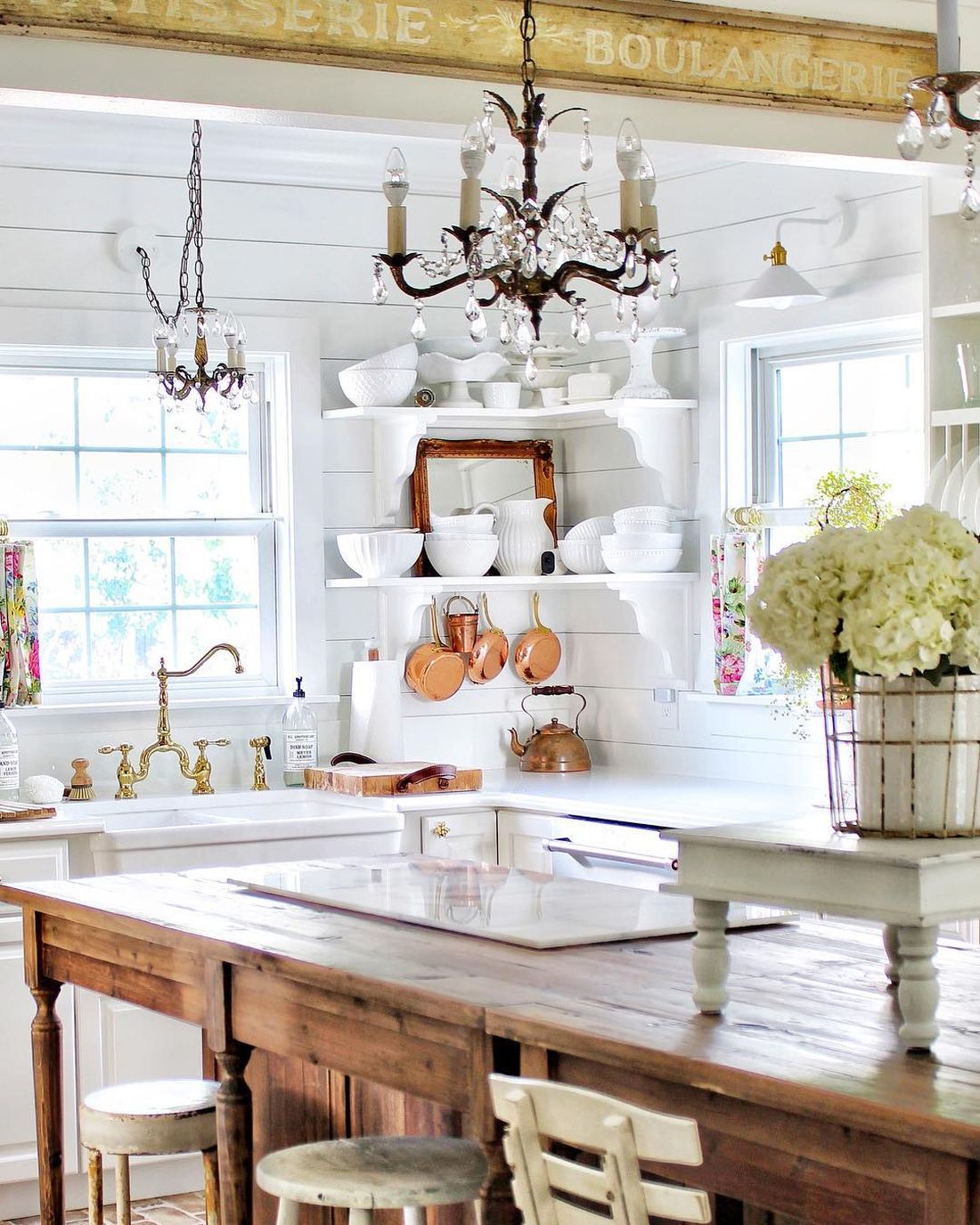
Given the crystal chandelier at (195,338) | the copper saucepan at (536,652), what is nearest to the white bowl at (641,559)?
the copper saucepan at (536,652)

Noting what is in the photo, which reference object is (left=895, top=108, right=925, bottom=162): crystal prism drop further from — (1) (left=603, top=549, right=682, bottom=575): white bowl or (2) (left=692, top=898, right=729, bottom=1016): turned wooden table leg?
(1) (left=603, top=549, right=682, bottom=575): white bowl

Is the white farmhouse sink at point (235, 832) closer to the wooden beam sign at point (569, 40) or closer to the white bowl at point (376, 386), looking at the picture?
the white bowl at point (376, 386)

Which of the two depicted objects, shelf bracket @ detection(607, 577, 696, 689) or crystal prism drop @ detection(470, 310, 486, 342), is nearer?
crystal prism drop @ detection(470, 310, 486, 342)

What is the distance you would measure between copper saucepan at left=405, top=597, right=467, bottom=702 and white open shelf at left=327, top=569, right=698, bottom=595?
189 mm

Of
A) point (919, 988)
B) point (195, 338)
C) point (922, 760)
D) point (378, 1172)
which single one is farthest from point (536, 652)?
point (919, 988)

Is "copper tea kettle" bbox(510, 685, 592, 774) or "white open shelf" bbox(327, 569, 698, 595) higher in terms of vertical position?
"white open shelf" bbox(327, 569, 698, 595)

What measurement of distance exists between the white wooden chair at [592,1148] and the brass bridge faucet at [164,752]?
3175mm

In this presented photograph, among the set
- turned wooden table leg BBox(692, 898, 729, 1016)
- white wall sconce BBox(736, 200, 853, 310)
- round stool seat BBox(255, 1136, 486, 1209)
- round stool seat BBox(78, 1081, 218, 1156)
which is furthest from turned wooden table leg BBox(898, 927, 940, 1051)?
white wall sconce BBox(736, 200, 853, 310)

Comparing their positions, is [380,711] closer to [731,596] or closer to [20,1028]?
[731,596]

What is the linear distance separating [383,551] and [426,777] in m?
0.72

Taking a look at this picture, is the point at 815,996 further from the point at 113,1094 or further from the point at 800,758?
the point at 800,758

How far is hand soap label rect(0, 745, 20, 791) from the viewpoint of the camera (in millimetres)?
4883

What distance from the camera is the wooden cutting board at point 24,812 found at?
4555 millimetres

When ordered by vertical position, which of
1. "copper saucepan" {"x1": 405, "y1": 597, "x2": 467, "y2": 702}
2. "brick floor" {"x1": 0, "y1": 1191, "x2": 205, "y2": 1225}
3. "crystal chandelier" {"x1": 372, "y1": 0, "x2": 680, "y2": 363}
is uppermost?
"crystal chandelier" {"x1": 372, "y1": 0, "x2": 680, "y2": 363}
